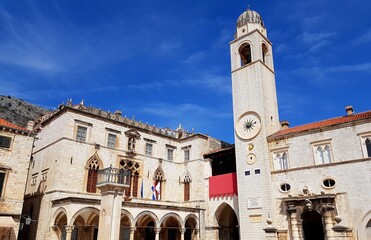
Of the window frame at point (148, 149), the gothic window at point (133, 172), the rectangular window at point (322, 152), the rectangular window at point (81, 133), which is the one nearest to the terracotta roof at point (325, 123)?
the rectangular window at point (322, 152)

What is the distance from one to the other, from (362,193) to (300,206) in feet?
12.4

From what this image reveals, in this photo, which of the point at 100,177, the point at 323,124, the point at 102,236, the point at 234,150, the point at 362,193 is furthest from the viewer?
the point at 234,150

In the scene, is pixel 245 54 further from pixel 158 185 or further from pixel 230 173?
pixel 158 185

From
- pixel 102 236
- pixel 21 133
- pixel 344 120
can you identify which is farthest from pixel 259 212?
pixel 21 133

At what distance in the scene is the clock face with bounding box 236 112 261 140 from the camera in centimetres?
2453

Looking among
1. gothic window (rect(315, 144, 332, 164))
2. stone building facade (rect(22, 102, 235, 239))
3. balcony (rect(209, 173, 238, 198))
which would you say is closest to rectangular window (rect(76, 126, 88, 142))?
stone building facade (rect(22, 102, 235, 239))

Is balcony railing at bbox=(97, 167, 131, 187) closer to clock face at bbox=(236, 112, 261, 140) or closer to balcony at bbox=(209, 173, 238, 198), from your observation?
clock face at bbox=(236, 112, 261, 140)

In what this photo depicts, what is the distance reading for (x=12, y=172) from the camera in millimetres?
20203

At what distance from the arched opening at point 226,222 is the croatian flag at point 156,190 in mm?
5403

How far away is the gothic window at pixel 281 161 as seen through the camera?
22859 millimetres

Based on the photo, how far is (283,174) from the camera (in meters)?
22.5

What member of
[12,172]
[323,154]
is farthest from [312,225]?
[12,172]

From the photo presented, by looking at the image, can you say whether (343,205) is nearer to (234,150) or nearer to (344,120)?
(344,120)

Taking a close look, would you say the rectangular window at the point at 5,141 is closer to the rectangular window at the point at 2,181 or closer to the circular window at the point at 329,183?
the rectangular window at the point at 2,181
